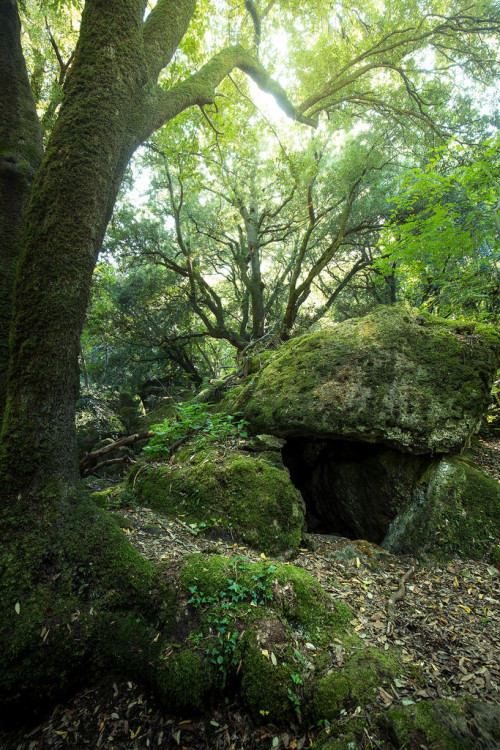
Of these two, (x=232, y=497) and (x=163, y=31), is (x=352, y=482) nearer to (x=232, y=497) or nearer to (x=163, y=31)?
(x=232, y=497)

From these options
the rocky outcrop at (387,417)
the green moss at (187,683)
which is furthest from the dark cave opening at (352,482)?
the green moss at (187,683)

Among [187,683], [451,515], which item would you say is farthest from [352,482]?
[187,683]

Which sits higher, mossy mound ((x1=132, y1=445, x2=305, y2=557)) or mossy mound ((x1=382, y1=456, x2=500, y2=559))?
mossy mound ((x1=132, y1=445, x2=305, y2=557))

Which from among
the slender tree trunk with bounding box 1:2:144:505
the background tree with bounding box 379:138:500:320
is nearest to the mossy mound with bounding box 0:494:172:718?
the slender tree trunk with bounding box 1:2:144:505

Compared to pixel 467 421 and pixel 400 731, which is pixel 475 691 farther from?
pixel 467 421

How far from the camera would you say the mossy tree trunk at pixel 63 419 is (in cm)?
207

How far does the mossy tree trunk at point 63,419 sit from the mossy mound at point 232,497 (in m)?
1.26

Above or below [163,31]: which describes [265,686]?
below

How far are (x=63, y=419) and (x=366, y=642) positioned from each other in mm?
2853

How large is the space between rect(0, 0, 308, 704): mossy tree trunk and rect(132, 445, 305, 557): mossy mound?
1258 mm

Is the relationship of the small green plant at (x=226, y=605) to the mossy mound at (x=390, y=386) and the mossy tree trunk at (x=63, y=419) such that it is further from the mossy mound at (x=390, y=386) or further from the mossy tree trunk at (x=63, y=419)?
the mossy mound at (x=390, y=386)

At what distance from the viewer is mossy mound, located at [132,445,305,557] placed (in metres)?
3.51

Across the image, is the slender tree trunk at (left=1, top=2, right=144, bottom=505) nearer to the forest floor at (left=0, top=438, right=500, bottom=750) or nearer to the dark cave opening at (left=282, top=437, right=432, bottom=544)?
the forest floor at (left=0, top=438, right=500, bottom=750)

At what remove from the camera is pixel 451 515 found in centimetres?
355
